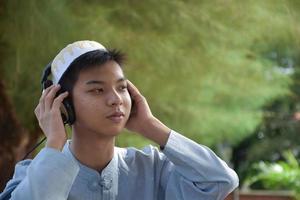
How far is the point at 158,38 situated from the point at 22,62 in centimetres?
74

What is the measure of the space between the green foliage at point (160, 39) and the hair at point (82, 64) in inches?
61.1

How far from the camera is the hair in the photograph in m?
1.20

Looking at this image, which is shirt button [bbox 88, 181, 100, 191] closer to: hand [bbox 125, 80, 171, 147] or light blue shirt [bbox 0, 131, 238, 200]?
light blue shirt [bbox 0, 131, 238, 200]

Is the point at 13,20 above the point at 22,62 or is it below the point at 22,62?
above

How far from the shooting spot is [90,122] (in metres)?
1.18

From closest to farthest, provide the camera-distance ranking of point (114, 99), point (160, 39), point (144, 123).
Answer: point (114, 99) < point (144, 123) < point (160, 39)

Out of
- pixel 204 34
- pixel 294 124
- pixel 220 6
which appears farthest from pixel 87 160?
pixel 294 124

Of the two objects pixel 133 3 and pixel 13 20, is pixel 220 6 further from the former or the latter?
pixel 13 20

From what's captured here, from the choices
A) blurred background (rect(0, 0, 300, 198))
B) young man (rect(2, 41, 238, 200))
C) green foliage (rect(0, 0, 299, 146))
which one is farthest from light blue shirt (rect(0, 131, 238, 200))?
blurred background (rect(0, 0, 300, 198))

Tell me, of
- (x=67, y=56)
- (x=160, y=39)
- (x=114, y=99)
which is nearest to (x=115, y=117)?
(x=114, y=99)

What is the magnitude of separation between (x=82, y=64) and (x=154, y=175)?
25 centimetres

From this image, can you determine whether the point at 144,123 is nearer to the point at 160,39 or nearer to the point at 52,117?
the point at 52,117

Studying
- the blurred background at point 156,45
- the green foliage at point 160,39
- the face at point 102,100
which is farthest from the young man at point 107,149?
the blurred background at point 156,45

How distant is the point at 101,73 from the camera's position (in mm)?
1191
